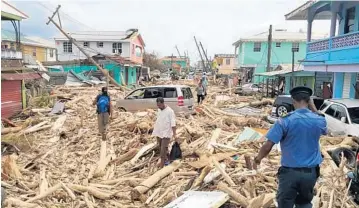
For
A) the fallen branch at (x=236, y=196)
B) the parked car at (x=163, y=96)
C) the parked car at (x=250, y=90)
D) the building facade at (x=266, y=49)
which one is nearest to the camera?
the fallen branch at (x=236, y=196)

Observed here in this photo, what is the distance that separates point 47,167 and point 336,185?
675cm

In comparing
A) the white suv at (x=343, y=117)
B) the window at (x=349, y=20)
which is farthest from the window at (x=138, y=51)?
the white suv at (x=343, y=117)

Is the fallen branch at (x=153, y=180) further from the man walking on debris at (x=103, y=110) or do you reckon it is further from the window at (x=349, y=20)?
the window at (x=349, y=20)

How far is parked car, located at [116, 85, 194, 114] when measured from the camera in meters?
16.4

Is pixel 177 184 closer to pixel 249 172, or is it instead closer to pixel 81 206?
pixel 249 172

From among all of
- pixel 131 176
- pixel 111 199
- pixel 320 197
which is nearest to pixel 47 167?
pixel 131 176

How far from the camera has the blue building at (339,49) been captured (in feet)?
53.2

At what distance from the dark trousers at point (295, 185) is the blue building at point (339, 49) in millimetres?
12621

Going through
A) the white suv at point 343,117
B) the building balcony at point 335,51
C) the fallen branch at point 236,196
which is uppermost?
the building balcony at point 335,51

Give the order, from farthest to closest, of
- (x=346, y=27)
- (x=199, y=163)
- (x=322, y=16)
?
(x=322, y=16) < (x=346, y=27) < (x=199, y=163)

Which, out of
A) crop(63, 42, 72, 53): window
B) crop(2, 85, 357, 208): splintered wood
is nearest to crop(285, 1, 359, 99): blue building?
crop(2, 85, 357, 208): splintered wood

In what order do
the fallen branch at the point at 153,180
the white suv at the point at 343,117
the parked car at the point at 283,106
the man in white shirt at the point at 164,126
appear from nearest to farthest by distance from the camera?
the fallen branch at the point at 153,180 → the man in white shirt at the point at 164,126 → the white suv at the point at 343,117 → the parked car at the point at 283,106

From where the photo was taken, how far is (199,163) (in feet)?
27.3

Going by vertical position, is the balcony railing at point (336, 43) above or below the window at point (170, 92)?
above
